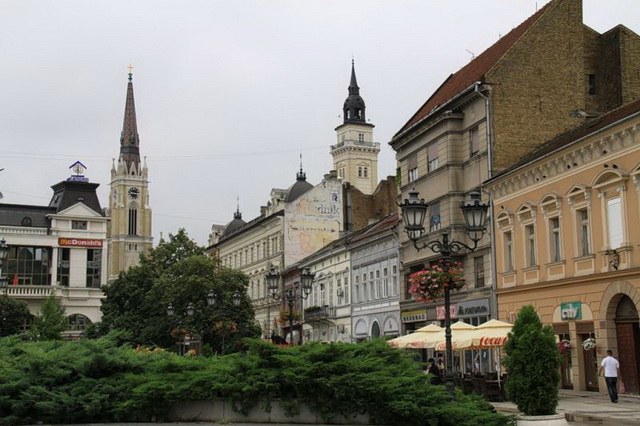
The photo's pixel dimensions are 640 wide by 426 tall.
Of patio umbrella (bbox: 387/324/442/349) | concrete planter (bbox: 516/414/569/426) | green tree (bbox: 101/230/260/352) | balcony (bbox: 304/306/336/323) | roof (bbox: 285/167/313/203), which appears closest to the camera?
concrete planter (bbox: 516/414/569/426)

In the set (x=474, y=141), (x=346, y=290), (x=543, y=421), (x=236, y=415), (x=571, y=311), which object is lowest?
(x=543, y=421)

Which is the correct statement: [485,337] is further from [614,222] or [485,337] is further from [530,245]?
[530,245]

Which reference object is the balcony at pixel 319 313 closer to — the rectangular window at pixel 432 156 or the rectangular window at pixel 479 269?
the rectangular window at pixel 432 156

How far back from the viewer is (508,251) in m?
37.2

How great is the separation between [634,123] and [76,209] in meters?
66.4

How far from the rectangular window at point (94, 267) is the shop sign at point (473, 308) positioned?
51848 millimetres

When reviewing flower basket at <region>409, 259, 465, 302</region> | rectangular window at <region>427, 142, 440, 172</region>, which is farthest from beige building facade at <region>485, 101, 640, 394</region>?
flower basket at <region>409, 259, 465, 302</region>

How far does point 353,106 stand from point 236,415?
489 feet

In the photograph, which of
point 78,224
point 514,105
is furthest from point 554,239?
point 78,224

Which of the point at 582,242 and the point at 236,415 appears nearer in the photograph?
the point at 236,415

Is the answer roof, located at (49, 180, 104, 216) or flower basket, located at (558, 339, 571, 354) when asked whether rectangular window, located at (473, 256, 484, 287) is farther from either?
roof, located at (49, 180, 104, 216)

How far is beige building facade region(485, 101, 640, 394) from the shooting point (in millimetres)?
28531

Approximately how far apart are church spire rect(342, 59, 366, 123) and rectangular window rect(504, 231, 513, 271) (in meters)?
126

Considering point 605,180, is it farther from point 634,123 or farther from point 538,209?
point 538,209
